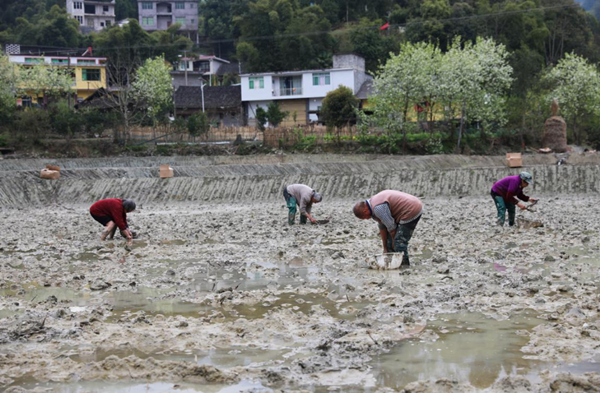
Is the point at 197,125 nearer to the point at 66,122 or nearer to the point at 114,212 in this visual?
the point at 66,122

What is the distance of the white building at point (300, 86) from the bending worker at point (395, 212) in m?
52.3

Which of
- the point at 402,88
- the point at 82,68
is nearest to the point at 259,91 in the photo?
the point at 82,68

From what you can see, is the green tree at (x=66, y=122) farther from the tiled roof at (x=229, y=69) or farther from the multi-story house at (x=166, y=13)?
the multi-story house at (x=166, y=13)

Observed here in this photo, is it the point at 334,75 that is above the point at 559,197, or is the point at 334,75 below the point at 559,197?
above

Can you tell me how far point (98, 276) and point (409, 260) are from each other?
17.8 feet

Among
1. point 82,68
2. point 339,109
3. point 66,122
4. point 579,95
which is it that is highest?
point 82,68

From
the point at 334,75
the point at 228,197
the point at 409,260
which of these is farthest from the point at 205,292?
the point at 334,75

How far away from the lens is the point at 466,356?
6293mm

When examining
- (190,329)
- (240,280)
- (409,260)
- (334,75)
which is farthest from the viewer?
(334,75)

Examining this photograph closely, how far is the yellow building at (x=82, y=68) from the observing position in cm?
7319

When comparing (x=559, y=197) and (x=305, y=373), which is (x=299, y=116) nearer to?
(x=559, y=197)

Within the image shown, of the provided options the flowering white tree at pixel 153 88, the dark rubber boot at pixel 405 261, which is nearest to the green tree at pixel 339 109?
the flowering white tree at pixel 153 88

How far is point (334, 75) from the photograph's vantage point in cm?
6338

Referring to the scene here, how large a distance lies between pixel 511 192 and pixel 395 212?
555 centimetres
